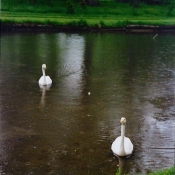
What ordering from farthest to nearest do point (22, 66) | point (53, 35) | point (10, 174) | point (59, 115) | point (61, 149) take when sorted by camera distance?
point (53, 35) < point (22, 66) < point (59, 115) < point (61, 149) < point (10, 174)

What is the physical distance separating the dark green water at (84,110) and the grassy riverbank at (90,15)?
11718 mm

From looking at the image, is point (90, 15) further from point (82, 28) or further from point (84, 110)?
point (84, 110)

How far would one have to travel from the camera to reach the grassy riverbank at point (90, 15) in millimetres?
35750

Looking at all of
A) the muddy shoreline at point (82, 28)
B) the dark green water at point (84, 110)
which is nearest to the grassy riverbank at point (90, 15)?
the muddy shoreline at point (82, 28)

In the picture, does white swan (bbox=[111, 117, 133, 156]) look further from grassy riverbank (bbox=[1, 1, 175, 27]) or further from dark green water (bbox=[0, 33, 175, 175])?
grassy riverbank (bbox=[1, 1, 175, 27])

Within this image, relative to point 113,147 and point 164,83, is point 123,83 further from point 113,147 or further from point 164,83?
point 113,147

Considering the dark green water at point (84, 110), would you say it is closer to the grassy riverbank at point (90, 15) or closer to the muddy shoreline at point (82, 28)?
the muddy shoreline at point (82, 28)

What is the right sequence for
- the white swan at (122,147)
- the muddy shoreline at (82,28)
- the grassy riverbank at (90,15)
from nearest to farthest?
the white swan at (122,147), the muddy shoreline at (82,28), the grassy riverbank at (90,15)

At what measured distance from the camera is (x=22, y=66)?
63.9 feet

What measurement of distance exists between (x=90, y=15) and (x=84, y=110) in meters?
29.6

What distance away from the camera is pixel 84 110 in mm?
12398

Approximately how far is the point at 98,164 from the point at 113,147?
1.98 feet

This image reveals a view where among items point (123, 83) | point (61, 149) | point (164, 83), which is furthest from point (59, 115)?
point (164, 83)

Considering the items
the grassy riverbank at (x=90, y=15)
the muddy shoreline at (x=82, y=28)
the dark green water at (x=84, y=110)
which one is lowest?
the dark green water at (x=84, y=110)
